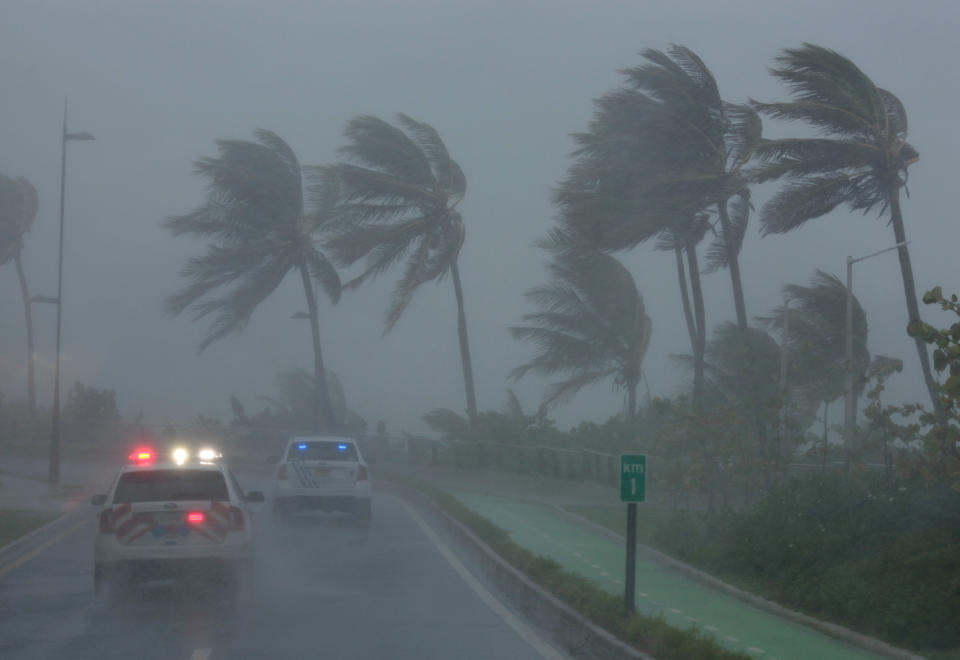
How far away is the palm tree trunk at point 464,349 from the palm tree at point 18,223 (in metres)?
24.8

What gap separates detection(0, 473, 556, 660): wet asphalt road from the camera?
9898mm

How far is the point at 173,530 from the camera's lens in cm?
1277

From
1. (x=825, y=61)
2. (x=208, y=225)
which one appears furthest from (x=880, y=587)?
(x=208, y=225)

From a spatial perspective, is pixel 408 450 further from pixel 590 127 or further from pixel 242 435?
pixel 590 127

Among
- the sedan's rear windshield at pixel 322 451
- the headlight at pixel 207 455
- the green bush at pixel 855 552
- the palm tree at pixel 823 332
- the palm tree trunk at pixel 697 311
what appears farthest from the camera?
the palm tree at pixel 823 332

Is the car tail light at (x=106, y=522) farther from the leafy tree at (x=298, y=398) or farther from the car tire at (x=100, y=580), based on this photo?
the leafy tree at (x=298, y=398)

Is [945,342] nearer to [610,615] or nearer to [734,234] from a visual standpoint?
[610,615]

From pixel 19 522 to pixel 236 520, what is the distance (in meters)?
8.86

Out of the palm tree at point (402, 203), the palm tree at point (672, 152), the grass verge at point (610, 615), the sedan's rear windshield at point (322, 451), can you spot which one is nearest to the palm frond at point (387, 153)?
the palm tree at point (402, 203)

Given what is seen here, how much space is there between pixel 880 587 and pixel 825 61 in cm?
1610

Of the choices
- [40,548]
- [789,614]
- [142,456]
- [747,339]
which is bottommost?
[40,548]

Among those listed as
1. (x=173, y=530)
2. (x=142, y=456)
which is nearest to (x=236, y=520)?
(x=173, y=530)

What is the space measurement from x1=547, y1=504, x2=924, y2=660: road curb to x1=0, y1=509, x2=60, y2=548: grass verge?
9.57 meters

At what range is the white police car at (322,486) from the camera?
2202 cm
